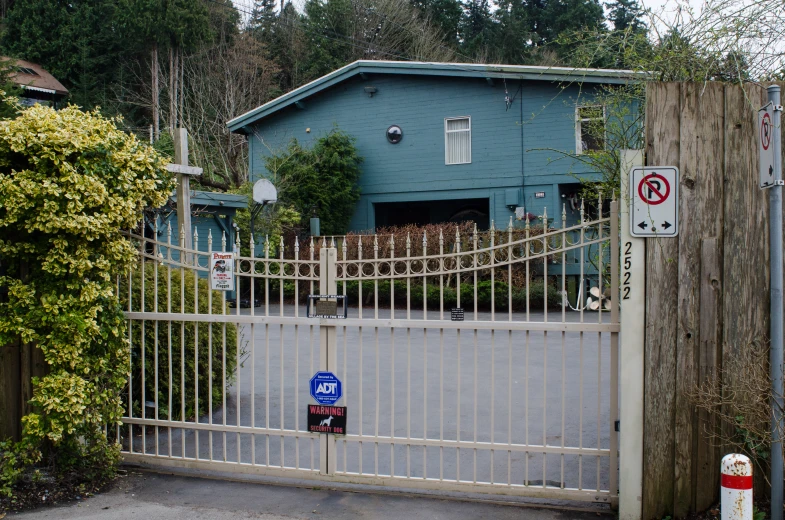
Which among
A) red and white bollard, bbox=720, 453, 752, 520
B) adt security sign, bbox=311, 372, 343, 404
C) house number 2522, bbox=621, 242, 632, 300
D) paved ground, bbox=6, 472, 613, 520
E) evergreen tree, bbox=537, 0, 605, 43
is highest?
evergreen tree, bbox=537, 0, 605, 43

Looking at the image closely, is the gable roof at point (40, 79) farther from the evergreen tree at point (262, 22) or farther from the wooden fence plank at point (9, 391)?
the wooden fence plank at point (9, 391)

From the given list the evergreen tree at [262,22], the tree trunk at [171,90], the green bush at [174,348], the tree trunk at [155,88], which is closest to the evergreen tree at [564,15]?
the evergreen tree at [262,22]

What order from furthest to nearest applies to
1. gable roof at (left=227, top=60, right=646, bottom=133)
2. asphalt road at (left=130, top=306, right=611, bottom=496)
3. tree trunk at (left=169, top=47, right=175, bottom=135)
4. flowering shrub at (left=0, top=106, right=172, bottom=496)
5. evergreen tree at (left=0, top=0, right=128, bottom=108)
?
tree trunk at (left=169, top=47, right=175, bottom=135) < evergreen tree at (left=0, top=0, right=128, bottom=108) < gable roof at (left=227, top=60, right=646, bottom=133) < asphalt road at (left=130, top=306, right=611, bottom=496) < flowering shrub at (left=0, top=106, right=172, bottom=496)

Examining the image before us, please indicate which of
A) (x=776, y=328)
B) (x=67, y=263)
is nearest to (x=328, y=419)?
(x=67, y=263)

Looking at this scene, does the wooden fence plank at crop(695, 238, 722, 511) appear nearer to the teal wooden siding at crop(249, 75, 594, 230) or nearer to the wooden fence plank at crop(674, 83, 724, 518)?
the wooden fence plank at crop(674, 83, 724, 518)

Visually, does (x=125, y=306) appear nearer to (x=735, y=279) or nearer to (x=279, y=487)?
(x=279, y=487)

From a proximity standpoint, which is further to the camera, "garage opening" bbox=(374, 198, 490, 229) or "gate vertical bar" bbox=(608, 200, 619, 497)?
"garage opening" bbox=(374, 198, 490, 229)

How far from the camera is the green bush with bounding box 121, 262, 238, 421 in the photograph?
20.6 feet

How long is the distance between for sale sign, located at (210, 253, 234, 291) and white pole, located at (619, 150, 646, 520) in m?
2.94

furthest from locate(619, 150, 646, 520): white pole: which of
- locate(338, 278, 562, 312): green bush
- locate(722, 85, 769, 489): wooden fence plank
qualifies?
locate(338, 278, 562, 312): green bush

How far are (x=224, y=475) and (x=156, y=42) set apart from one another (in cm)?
3213

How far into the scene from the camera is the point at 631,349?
456cm

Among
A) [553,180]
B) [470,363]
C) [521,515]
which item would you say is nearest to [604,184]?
[521,515]

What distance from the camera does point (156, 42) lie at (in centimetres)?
3366
